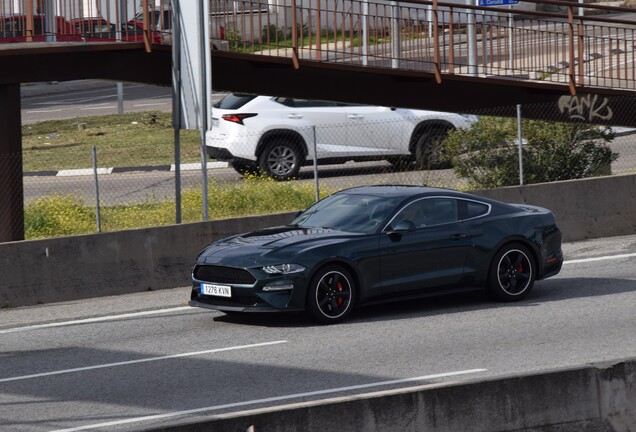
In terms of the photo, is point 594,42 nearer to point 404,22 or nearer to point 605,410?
point 404,22

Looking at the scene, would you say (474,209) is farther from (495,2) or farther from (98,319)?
(495,2)

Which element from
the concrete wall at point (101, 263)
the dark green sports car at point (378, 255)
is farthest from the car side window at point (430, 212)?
the concrete wall at point (101, 263)

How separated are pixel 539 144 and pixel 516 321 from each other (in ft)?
26.7

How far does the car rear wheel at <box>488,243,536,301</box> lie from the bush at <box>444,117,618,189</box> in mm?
6280

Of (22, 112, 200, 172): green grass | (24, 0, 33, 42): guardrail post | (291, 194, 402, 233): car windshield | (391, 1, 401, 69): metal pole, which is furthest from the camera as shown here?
(22, 112, 200, 172): green grass

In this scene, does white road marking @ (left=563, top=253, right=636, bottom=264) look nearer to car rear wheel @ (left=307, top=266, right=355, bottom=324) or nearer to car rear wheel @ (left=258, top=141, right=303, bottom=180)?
car rear wheel @ (left=307, top=266, right=355, bottom=324)

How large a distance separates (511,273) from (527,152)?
22.5ft

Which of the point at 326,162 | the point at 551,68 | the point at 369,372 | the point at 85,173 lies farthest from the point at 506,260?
the point at 85,173

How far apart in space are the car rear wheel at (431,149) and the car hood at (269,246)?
7713mm

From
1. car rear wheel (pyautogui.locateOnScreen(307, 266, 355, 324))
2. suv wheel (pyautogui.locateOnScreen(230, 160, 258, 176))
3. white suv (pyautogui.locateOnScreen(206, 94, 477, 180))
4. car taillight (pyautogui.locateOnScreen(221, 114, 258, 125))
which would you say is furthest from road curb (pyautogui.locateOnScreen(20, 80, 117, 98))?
car rear wheel (pyautogui.locateOnScreen(307, 266, 355, 324))

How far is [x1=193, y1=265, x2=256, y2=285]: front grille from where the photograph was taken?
11.8m

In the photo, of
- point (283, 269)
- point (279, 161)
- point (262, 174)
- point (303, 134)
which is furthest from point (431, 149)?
point (283, 269)

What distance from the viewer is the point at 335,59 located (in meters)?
17.8

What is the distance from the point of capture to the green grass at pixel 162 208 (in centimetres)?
1759
